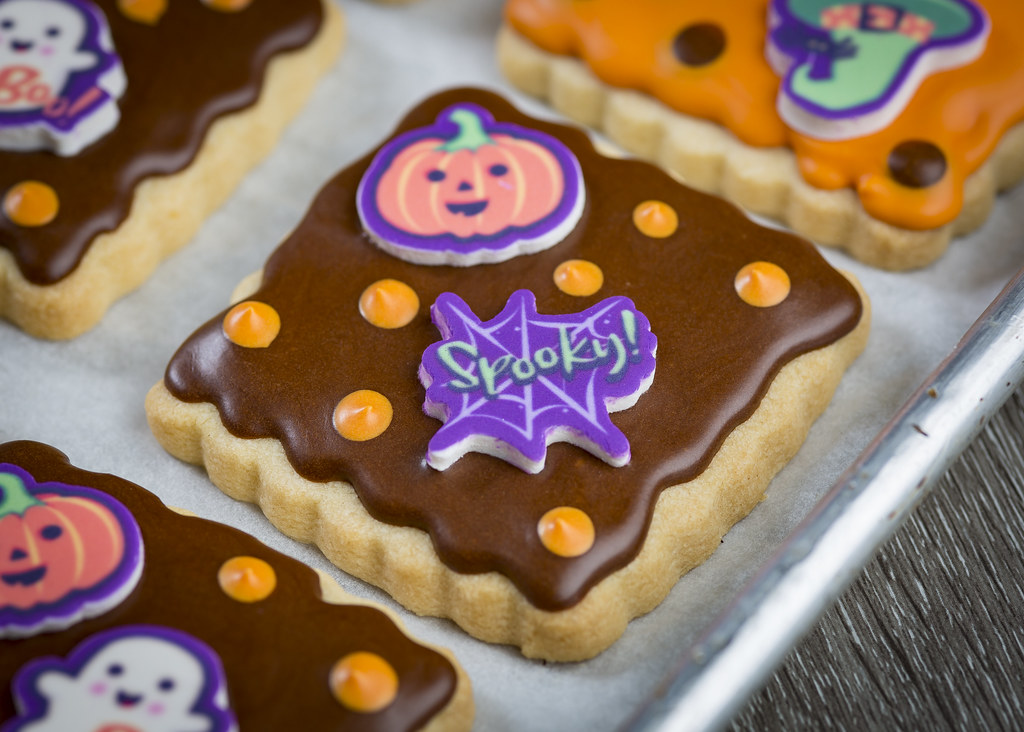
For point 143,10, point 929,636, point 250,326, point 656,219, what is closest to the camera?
point 929,636

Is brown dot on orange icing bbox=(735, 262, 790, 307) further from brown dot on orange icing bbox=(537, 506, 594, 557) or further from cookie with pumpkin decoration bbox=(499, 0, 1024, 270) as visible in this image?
brown dot on orange icing bbox=(537, 506, 594, 557)

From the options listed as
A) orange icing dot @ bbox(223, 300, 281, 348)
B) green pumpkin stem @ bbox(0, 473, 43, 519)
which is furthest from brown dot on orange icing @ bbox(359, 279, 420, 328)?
green pumpkin stem @ bbox(0, 473, 43, 519)

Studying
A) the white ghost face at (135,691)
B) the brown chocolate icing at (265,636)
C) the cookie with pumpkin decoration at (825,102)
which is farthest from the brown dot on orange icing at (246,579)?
the cookie with pumpkin decoration at (825,102)

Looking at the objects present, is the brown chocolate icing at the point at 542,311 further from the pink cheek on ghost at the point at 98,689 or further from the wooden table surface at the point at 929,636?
the pink cheek on ghost at the point at 98,689

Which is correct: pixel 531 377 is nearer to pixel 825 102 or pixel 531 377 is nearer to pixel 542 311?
pixel 542 311

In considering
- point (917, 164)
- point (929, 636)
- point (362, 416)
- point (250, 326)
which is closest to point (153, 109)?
point (250, 326)
